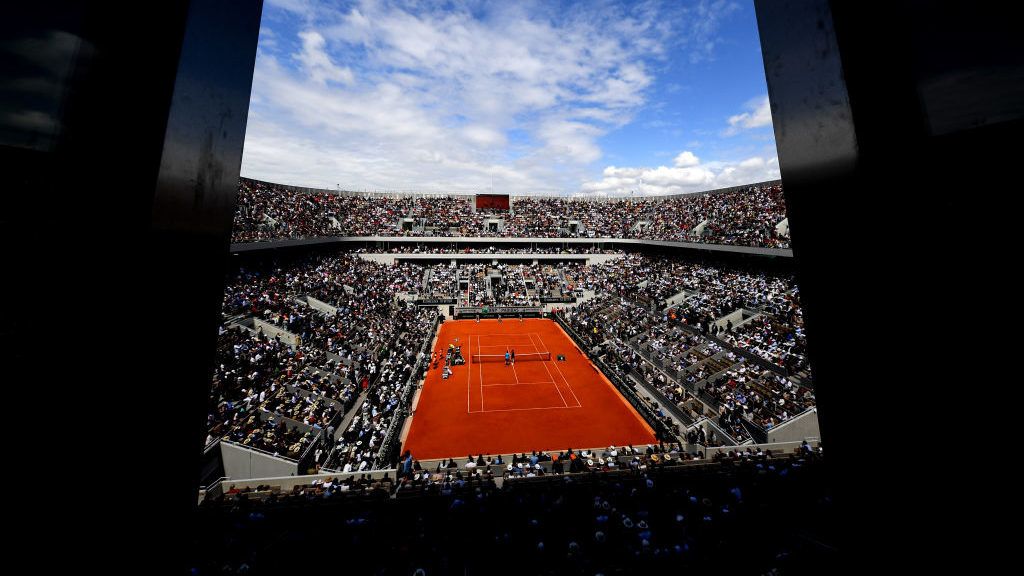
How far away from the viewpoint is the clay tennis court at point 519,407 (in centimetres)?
1752

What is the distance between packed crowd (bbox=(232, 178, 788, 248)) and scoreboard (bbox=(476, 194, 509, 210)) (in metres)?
1.59

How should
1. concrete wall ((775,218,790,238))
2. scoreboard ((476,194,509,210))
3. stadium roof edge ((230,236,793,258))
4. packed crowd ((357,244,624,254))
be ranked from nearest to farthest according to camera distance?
1. stadium roof edge ((230,236,793,258))
2. concrete wall ((775,218,790,238))
3. packed crowd ((357,244,624,254))
4. scoreboard ((476,194,509,210))

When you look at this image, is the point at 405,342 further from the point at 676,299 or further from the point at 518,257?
the point at 518,257

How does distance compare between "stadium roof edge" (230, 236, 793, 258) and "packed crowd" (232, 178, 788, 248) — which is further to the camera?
"packed crowd" (232, 178, 788, 248)

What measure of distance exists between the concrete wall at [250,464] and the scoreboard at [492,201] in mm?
50978

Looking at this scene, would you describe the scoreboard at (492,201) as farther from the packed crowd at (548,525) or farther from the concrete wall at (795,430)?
the packed crowd at (548,525)

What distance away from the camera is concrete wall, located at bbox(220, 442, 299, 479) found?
1307 centimetres

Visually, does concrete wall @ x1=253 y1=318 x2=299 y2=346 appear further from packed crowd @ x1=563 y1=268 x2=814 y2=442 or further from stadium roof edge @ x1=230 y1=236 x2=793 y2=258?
packed crowd @ x1=563 y1=268 x2=814 y2=442

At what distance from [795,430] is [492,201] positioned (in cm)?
5151

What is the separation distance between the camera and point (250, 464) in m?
13.2

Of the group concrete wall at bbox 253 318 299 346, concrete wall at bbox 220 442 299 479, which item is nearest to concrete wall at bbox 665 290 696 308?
concrete wall at bbox 253 318 299 346
